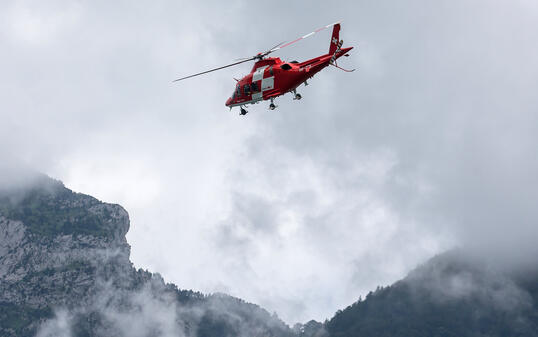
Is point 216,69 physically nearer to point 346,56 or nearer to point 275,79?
point 275,79

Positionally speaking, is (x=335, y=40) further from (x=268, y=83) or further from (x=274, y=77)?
(x=268, y=83)

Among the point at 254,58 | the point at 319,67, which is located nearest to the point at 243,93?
the point at 254,58

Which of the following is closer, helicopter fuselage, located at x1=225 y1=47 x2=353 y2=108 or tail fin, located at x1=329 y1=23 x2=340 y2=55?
tail fin, located at x1=329 y1=23 x2=340 y2=55

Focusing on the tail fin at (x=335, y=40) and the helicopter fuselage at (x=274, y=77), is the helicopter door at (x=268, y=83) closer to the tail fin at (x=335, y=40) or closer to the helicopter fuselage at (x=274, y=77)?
the helicopter fuselage at (x=274, y=77)

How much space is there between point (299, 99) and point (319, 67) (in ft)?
40.9

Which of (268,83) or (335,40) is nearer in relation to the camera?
(335,40)

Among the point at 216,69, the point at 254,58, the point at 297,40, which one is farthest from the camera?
the point at 254,58

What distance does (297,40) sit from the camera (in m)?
162

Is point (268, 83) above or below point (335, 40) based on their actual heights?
below

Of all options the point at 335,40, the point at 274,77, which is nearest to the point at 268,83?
the point at 274,77

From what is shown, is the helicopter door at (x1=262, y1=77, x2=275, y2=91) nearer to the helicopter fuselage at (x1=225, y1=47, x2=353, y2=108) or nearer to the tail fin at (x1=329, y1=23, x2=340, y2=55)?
the helicopter fuselage at (x1=225, y1=47, x2=353, y2=108)

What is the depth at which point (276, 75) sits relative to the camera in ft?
590

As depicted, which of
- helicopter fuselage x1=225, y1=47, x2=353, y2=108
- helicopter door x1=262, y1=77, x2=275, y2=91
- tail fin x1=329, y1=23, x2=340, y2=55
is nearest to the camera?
tail fin x1=329, y1=23, x2=340, y2=55

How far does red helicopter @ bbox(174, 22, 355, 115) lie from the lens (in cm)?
17488
